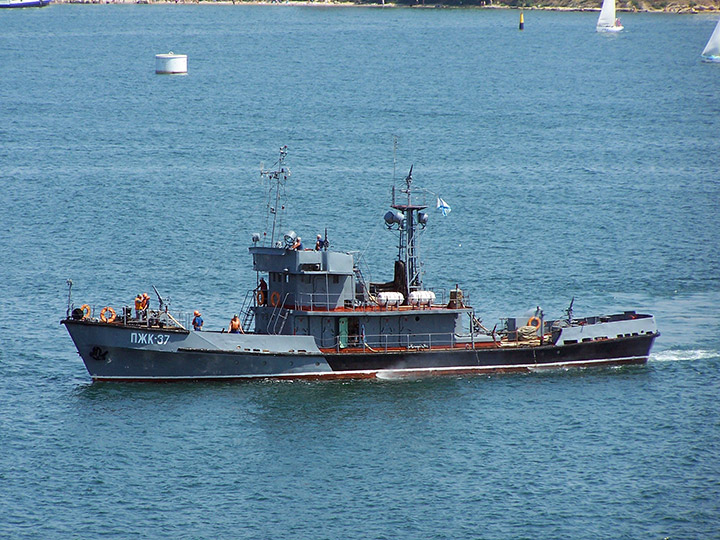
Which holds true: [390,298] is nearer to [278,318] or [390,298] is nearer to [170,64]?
[278,318]

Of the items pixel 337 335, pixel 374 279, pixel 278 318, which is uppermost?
pixel 374 279

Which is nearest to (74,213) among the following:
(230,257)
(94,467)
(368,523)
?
(230,257)

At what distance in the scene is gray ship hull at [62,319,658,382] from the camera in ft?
162

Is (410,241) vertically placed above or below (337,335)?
above

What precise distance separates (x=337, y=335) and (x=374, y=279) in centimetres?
1436

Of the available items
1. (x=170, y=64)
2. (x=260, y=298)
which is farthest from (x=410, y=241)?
(x=170, y=64)

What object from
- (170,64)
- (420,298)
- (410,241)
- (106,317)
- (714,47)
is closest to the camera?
(106,317)

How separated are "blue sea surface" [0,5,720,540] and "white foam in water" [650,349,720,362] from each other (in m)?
0.14

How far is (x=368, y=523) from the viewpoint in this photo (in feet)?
127

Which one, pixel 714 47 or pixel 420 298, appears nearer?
pixel 420 298

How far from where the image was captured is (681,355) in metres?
55.7

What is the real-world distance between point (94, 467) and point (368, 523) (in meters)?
10.6

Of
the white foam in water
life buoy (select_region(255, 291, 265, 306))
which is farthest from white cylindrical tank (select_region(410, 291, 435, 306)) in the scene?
the white foam in water

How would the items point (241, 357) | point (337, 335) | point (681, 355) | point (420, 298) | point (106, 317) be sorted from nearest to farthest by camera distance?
point (241, 357)
point (106, 317)
point (337, 335)
point (420, 298)
point (681, 355)
